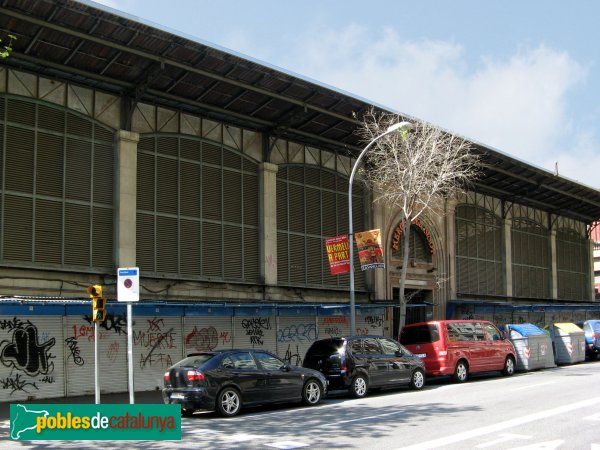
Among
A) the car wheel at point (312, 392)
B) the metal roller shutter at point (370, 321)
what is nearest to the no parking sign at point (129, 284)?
the car wheel at point (312, 392)

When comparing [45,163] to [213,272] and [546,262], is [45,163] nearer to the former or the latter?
[213,272]

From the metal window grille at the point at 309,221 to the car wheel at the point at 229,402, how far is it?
472 inches

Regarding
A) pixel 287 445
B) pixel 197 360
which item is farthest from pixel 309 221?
pixel 287 445

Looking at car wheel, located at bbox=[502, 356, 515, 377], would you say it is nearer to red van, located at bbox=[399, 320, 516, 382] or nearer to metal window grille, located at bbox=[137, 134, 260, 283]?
red van, located at bbox=[399, 320, 516, 382]

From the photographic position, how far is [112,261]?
2227cm

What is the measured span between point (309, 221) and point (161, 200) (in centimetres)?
707

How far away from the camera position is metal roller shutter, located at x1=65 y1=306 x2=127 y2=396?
19750mm

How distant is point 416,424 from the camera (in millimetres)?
12852

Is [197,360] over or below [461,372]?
over

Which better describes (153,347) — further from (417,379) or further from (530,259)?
(530,259)

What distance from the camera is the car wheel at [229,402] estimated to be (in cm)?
1491

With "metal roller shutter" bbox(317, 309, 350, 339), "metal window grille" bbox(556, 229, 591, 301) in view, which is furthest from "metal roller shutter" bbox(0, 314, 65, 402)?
"metal window grille" bbox(556, 229, 591, 301)

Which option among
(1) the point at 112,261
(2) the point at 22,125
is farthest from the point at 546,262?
(2) the point at 22,125

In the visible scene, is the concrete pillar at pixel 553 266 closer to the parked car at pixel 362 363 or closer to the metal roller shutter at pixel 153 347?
the parked car at pixel 362 363
